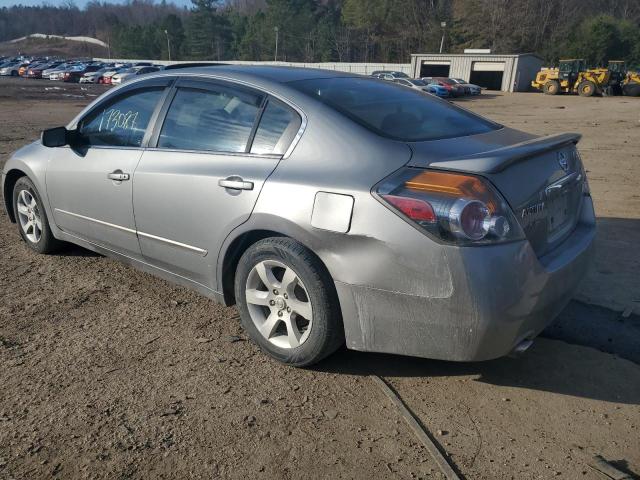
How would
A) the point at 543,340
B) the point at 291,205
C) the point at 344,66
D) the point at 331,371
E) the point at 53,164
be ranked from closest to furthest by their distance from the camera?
the point at 291,205 < the point at 331,371 < the point at 543,340 < the point at 53,164 < the point at 344,66

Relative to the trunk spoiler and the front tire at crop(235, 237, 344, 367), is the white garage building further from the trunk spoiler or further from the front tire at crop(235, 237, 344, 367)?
the front tire at crop(235, 237, 344, 367)

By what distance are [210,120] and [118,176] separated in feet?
2.70

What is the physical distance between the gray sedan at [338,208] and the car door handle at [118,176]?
0.01 meters

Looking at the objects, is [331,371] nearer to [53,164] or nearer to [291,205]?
[291,205]

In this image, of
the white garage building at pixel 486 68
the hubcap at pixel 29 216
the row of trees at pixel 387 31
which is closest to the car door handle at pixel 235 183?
the hubcap at pixel 29 216

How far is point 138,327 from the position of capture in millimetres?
3584

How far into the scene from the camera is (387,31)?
97812 millimetres

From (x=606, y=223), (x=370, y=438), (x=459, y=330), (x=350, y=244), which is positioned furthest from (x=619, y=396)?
(x=606, y=223)

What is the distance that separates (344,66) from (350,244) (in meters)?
67.7

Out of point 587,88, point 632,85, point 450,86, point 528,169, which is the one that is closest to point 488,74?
point 450,86

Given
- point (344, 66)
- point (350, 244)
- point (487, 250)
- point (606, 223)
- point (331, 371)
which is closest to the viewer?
point (487, 250)

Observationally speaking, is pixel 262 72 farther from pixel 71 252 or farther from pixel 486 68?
pixel 486 68

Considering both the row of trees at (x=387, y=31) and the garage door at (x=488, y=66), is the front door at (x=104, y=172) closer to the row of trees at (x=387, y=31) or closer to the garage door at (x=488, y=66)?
the garage door at (x=488, y=66)

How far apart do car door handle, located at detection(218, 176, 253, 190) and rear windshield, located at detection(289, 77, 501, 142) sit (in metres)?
0.63
